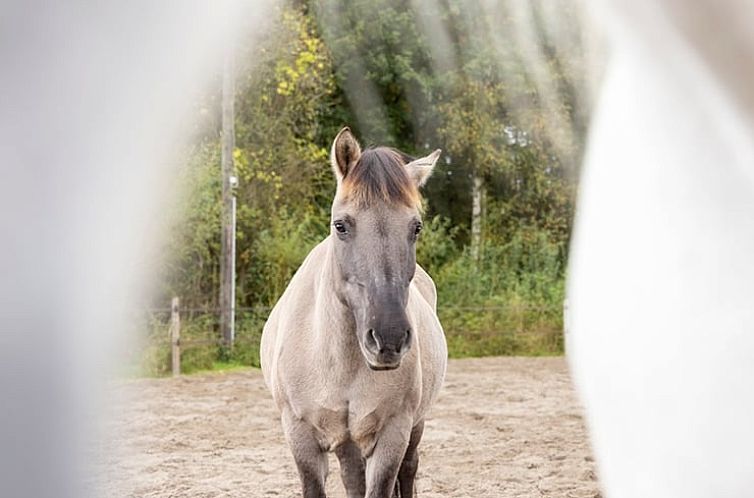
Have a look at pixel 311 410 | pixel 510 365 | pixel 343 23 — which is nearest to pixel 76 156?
pixel 311 410

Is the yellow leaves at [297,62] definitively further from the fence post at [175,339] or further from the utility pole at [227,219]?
the fence post at [175,339]

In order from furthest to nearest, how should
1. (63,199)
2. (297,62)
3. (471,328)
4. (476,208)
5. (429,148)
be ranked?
1. (429,148)
2. (476,208)
3. (297,62)
4. (471,328)
5. (63,199)

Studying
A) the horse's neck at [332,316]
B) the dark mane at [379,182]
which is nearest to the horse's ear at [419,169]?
the dark mane at [379,182]

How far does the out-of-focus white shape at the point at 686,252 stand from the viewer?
2.29 metres

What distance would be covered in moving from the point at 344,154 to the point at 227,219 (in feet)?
29.7

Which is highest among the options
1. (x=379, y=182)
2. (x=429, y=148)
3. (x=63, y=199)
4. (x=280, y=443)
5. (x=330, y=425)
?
(x=429, y=148)

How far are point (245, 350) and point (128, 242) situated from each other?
9.63m

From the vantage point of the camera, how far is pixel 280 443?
21.9 ft

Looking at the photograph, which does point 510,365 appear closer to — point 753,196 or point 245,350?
point 245,350

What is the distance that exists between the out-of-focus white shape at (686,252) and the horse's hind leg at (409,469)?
93 centimetres

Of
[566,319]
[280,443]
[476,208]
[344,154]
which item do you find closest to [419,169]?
[344,154]

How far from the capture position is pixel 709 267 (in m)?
2.70

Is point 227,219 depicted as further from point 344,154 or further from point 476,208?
point 344,154

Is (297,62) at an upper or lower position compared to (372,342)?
upper
